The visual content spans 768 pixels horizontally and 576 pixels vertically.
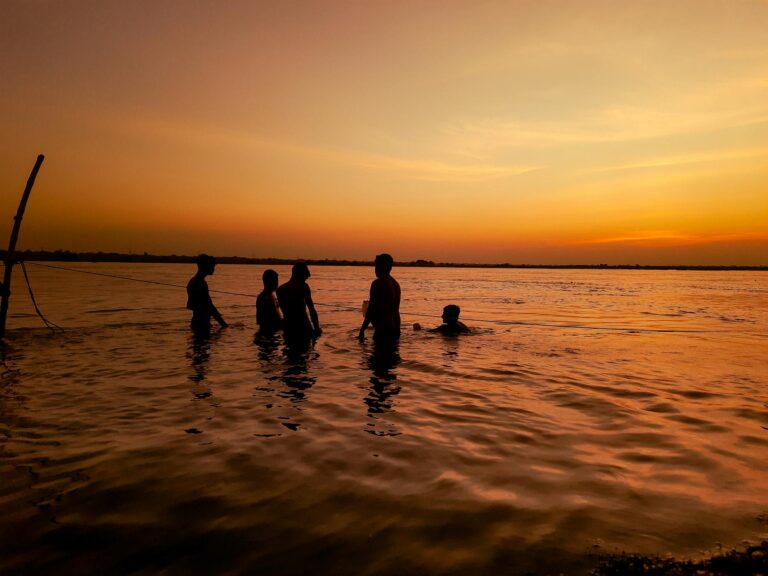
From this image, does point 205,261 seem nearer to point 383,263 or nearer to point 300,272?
point 300,272

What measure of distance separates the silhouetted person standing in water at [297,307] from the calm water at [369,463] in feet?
7.20

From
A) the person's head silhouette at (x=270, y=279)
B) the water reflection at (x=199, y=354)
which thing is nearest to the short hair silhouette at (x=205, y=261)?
the person's head silhouette at (x=270, y=279)

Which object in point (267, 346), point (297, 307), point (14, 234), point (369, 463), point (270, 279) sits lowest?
point (267, 346)

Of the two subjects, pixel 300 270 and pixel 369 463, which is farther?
pixel 300 270

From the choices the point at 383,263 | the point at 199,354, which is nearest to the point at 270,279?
the point at 199,354

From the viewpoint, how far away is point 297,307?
1276 cm

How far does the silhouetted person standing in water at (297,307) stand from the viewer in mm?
12398

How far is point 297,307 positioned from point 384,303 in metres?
2.48

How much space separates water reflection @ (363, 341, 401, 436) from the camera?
6.18 m

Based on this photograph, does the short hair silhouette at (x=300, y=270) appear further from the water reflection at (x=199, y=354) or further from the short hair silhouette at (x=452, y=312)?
the short hair silhouette at (x=452, y=312)

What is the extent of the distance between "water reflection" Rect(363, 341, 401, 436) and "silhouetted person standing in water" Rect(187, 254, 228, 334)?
543 centimetres

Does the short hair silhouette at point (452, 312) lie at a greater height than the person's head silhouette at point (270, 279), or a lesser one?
lesser

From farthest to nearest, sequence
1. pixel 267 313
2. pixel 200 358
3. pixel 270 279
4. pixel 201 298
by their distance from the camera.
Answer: pixel 267 313
pixel 201 298
pixel 270 279
pixel 200 358

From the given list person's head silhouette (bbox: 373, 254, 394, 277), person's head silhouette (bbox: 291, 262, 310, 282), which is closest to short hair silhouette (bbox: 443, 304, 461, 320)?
person's head silhouette (bbox: 373, 254, 394, 277)
